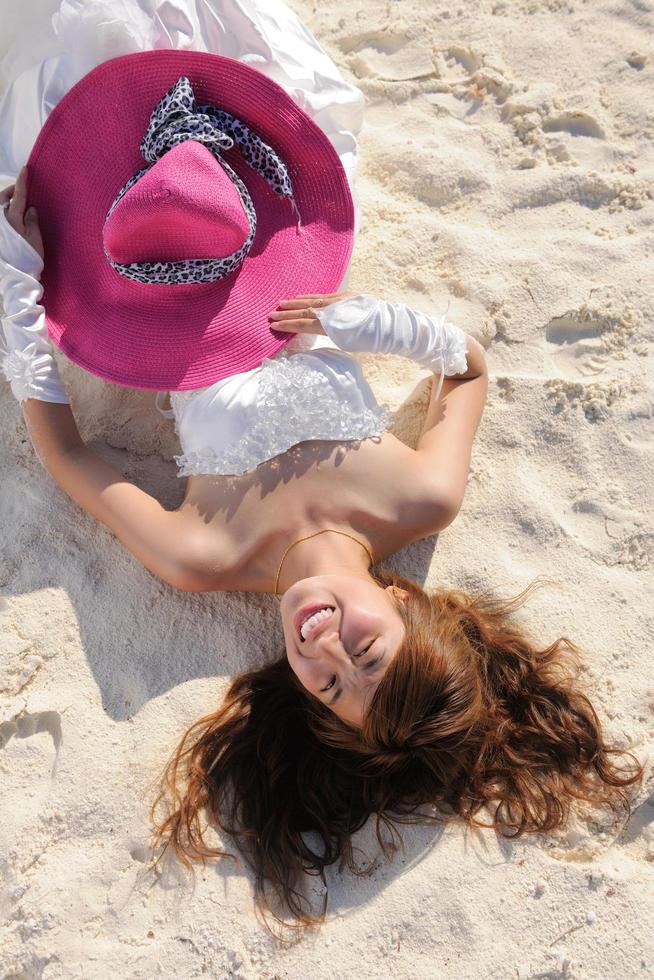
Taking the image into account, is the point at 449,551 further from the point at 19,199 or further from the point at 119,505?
the point at 19,199

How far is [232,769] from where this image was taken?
281 centimetres

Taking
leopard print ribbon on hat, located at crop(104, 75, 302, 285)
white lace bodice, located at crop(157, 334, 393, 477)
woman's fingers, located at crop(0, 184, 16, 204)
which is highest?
leopard print ribbon on hat, located at crop(104, 75, 302, 285)

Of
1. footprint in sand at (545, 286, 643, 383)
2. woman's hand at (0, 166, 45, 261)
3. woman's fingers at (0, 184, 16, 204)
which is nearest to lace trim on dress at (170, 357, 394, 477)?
woman's hand at (0, 166, 45, 261)

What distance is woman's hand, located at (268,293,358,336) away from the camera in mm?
2768

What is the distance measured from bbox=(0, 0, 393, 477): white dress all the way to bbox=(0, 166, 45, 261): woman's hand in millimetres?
191

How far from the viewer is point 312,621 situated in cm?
244

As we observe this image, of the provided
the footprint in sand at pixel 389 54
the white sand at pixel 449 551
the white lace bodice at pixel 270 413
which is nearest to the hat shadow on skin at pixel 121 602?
the white sand at pixel 449 551

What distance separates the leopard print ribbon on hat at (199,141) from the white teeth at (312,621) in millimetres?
1146

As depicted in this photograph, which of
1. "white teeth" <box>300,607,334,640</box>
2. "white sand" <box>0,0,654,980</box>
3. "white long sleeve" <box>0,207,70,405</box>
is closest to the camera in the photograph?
"white teeth" <box>300,607,334,640</box>

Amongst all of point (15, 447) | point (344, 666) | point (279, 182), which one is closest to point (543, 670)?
point (344, 666)

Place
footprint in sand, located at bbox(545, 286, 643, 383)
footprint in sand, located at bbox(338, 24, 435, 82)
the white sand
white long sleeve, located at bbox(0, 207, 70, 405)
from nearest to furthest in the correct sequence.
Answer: the white sand → white long sleeve, located at bbox(0, 207, 70, 405) → footprint in sand, located at bbox(545, 286, 643, 383) → footprint in sand, located at bbox(338, 24, 435, 82)

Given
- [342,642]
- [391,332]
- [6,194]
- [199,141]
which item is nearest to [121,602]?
[342,642]

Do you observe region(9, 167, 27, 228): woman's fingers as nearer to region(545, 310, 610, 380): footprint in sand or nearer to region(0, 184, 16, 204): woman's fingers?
region(0, 184, 16, 204): woman's fingers

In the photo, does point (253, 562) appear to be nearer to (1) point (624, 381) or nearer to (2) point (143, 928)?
(2) point (143, 928)
